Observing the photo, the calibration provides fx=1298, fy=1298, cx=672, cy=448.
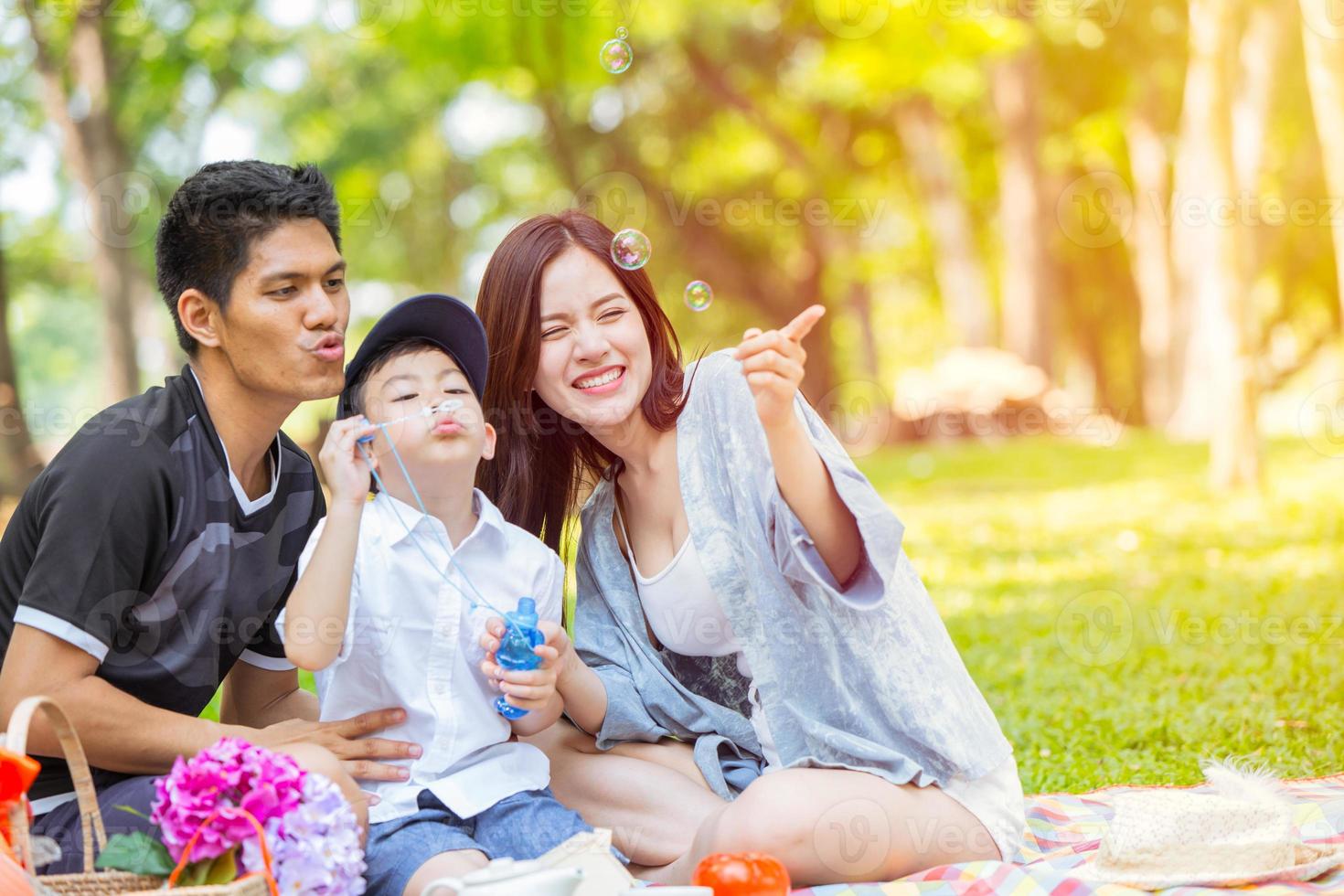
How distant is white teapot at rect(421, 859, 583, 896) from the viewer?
217cm

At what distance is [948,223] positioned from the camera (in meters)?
16.1

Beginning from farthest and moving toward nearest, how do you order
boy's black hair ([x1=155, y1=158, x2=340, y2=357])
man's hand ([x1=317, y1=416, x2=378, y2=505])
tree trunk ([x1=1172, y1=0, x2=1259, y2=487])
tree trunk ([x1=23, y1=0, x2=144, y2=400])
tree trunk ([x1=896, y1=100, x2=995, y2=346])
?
tree trunk ([x1=896, y1=100, x2=995, y2=346]) < tree trunk ([x1=23, y1=0, x2=144, y2=400]) < tree trunk ([x1=1172, y1=0, x2=1259, y2=487]) < boy's black hair ([x1=155, y1=158, x2=340, y2=357]) < man's hand ([x1=317, y1=416, x2=378, y2=505])

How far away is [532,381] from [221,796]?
4.06 ft

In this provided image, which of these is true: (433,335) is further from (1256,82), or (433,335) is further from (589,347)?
(1256,82)

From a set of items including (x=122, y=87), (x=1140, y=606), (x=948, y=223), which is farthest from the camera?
(x=948, y=223)

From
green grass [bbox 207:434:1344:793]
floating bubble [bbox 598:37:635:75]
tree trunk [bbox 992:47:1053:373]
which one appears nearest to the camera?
floating bubble [bbox 598:37:635:75]

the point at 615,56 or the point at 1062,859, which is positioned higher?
the point at 615,56

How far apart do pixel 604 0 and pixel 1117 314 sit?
12.0 metres

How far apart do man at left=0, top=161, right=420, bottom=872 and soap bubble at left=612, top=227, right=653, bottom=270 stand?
25.6 inches

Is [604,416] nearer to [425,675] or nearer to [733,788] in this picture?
[425,675]

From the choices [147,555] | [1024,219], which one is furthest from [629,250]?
[1024,219]

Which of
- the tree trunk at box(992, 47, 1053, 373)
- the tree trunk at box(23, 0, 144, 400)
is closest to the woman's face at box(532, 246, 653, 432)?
the tree trunk at box(23, 0, 144, 400)

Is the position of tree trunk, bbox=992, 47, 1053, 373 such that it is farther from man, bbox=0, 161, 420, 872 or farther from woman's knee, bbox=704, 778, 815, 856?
man, bbox=0, 161, 420, 872

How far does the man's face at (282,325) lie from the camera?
2770mm
